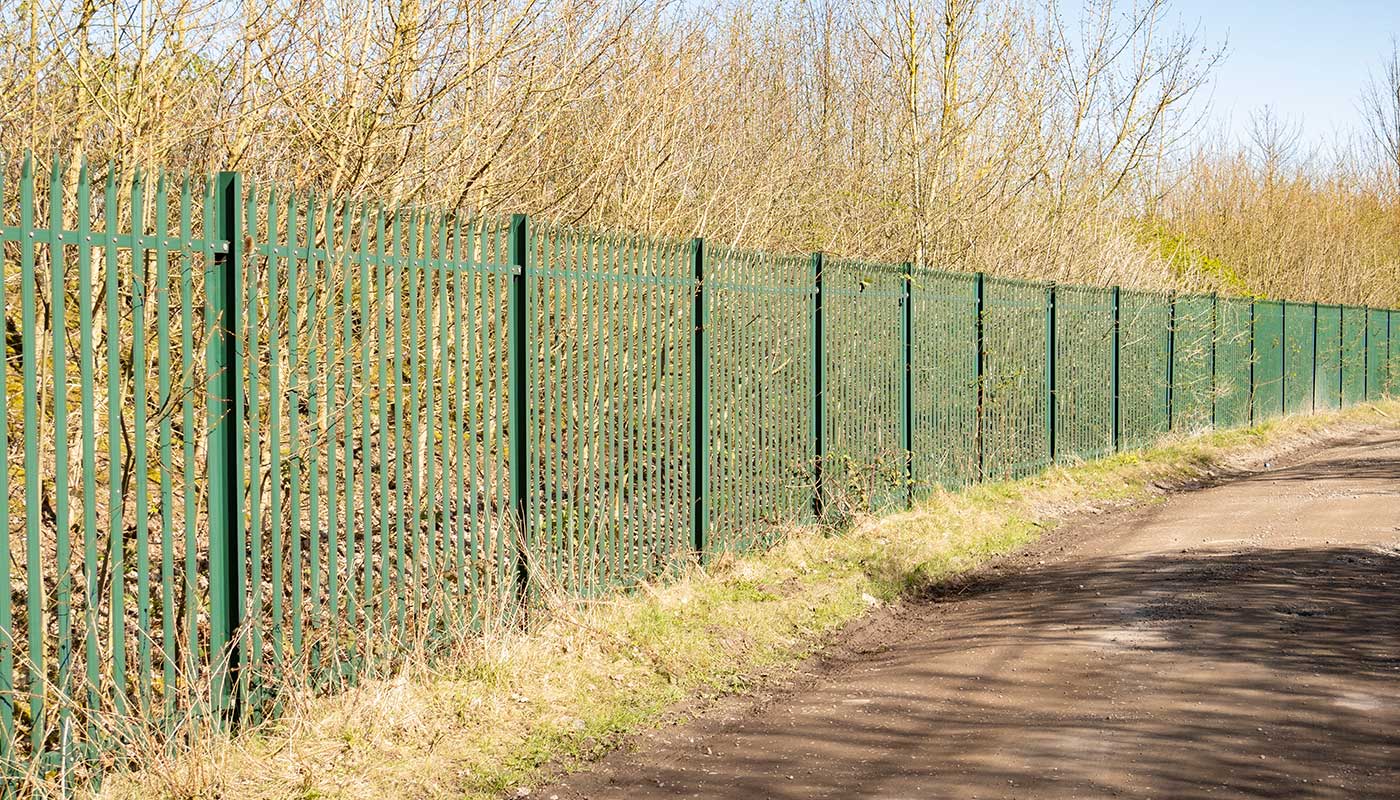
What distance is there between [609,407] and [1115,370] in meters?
10.3

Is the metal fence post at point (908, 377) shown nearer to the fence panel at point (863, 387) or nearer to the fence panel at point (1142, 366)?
the fence panel at point (863, 387)

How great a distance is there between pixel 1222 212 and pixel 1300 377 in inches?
404

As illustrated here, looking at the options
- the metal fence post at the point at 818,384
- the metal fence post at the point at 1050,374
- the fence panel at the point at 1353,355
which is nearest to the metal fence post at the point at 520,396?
the metal fence post at the point at 818,384

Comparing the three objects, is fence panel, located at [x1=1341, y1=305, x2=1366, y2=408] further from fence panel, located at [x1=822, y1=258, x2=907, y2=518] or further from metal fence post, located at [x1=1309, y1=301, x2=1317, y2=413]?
fence panel, located at [x1=822, y1=258, x2=907, y2=518]

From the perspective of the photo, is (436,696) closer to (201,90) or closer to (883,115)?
(201,90)

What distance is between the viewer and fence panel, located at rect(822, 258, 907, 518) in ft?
32.1

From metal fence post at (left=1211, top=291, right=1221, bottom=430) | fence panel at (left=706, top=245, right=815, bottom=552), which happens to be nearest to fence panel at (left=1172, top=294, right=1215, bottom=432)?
metal fence post at (left=1211, top=291, right=1221, bottom=430)

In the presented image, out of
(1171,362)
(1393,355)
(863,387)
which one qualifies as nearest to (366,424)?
(863,387)

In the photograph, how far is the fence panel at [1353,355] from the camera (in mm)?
26484

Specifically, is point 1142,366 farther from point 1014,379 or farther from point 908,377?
point 908,377

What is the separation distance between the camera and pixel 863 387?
33.8ft

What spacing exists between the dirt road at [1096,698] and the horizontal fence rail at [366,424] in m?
1.26

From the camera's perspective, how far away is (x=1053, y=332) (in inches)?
556

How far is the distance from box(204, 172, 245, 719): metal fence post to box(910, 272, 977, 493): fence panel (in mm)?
7371
